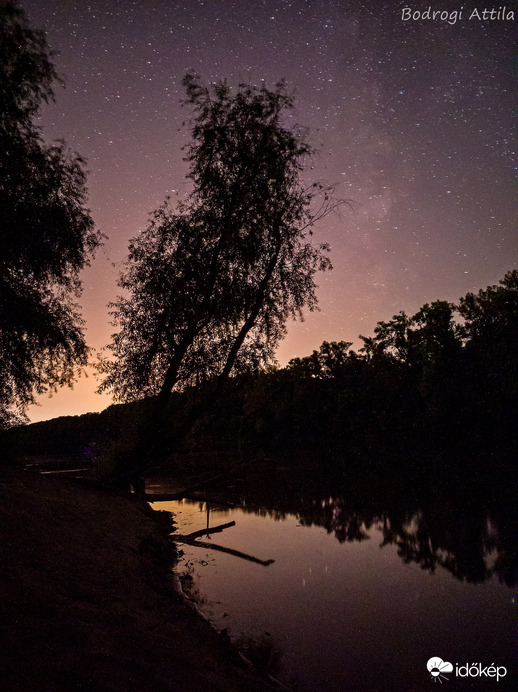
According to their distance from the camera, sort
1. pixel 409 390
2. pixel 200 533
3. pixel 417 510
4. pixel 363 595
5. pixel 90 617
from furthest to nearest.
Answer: pixel 409 390
pixel 417 510
pixel 200 533
pixel 363 595
pixel 90 617

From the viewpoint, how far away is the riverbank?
4.28m

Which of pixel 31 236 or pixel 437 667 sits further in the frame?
pixel 31 236

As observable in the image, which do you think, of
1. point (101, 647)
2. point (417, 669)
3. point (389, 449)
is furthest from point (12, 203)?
point (389, 449)

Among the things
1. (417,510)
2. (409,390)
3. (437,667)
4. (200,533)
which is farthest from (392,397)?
(437,667)

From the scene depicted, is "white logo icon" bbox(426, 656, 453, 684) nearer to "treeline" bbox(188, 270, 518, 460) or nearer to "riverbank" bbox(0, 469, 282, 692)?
"riverbank" bbox(0, 469, 282, 692)

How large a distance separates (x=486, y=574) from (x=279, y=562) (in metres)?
6.64

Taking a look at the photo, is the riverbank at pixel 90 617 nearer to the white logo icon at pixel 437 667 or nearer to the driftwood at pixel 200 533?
the white logo icon at pixel 437 667

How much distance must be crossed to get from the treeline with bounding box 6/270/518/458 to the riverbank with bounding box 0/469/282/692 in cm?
694

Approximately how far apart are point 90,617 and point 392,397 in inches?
2568

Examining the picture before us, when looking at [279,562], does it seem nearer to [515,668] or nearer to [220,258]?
[515,668]

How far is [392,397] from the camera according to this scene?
213 feet

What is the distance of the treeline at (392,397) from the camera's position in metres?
19.1

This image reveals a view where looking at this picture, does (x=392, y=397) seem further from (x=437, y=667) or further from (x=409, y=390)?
(x=437, y=667)

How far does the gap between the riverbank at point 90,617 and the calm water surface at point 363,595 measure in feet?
4.61
